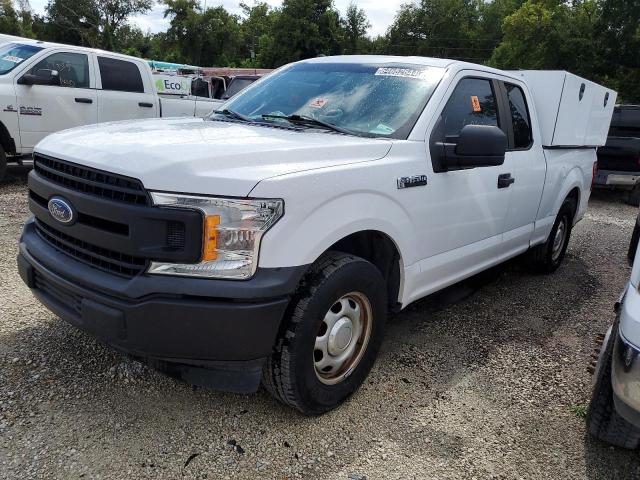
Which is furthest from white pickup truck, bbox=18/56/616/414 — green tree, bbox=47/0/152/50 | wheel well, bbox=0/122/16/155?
green tree, bbox=47/0/152/50

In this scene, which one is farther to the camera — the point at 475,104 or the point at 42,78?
the point at 42,78

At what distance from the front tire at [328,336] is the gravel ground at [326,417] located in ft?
0.59

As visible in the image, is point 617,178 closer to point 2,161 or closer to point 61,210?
point 61,210

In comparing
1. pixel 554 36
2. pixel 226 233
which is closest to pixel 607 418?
pixel 226 233

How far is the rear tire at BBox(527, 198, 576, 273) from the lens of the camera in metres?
A: 5.30

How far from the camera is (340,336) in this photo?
2.78 meters

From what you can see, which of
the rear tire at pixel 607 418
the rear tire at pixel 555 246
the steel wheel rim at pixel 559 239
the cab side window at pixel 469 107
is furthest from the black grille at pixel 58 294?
the steel wheel rim at pixel 559 239

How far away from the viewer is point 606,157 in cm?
1004

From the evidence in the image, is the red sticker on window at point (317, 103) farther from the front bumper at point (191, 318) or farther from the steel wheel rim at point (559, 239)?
the steel wheel rim at point (559, 239)

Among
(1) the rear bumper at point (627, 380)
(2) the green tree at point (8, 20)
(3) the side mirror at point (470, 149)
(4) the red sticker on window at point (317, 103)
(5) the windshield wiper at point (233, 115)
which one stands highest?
(2) the green tree at point (8, 20)

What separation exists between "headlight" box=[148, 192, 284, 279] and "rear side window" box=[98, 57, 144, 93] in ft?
23.3

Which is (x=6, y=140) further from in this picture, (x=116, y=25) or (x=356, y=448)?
(x=116, y=25)

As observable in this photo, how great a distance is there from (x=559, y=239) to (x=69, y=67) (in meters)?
7.09

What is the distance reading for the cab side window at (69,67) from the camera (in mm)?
7766
